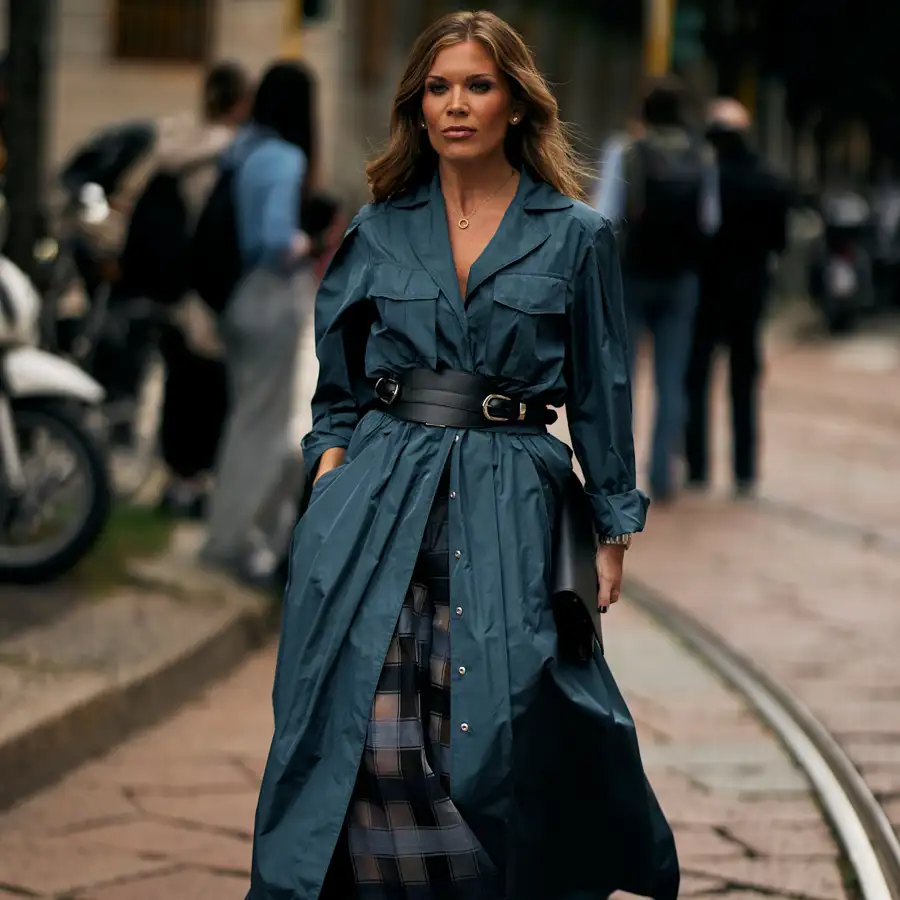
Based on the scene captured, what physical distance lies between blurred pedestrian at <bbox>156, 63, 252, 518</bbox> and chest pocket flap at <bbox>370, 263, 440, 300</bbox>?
4.09 metres

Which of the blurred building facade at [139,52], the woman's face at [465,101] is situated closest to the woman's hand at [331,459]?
the woman's face at [465,101]

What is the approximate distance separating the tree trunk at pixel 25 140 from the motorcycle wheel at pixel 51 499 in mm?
985

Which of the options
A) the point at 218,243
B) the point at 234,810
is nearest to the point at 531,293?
the point at 234,810

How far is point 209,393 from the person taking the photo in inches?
332

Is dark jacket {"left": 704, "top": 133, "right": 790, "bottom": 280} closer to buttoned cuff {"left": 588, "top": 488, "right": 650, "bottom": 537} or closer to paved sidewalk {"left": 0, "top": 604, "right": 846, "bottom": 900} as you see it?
paved sidewalk {"left": 0, "top": 604, "right": 846, "bottom": 900}

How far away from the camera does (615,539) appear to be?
3812 mm

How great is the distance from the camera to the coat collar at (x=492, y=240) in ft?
12.1

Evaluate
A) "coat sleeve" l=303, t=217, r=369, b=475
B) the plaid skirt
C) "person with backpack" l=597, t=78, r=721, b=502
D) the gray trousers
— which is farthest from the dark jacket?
the plaid skirt

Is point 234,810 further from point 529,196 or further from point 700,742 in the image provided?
point 529,196

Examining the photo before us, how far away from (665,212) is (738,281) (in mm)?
720

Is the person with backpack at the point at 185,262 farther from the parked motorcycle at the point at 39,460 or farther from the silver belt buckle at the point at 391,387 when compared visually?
the silver belt buckle at the point at 391,387

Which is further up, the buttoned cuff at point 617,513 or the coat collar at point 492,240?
the coat collar at point 492,240

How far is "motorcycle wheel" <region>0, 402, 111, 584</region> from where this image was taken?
6.89 metres

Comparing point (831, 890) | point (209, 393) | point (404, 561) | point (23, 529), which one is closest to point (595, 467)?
point (404, 561)
